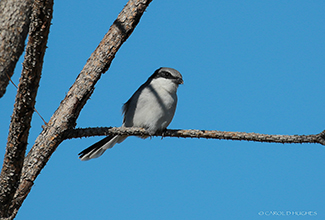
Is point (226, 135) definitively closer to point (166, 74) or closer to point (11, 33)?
point (11, 33)

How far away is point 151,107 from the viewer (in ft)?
17.5

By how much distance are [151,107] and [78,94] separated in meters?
2.08

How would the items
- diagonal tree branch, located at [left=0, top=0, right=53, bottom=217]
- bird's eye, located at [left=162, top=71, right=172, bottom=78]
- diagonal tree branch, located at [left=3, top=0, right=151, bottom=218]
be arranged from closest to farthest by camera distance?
1. diagonal tree branch, located at [left=0, top=0, right=53, bottom=217]
2. diagonal tree branch, located at [left=3, top=0, right=151, bottom=218]
3. bird's eye, located at [left=162, top=71, right=172, bottom=78]

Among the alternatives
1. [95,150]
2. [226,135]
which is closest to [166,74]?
[95,150]

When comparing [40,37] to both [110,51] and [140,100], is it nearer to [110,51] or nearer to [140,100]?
[110,51]

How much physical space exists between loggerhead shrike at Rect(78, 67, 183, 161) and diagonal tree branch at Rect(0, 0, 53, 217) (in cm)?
221

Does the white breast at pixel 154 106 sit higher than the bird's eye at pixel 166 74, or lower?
lower

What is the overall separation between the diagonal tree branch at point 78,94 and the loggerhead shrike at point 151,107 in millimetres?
1725

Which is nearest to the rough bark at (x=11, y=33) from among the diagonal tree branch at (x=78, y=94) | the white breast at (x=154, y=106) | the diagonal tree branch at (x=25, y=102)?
the diagonal tree branch at (x=78, y=94)

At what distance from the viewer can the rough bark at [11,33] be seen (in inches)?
130

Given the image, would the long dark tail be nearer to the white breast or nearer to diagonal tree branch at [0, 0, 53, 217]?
the white breast

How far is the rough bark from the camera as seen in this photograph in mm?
3299

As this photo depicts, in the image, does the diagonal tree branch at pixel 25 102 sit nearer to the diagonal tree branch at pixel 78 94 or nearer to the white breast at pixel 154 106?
the diagonal tree branch at pixel 78 94

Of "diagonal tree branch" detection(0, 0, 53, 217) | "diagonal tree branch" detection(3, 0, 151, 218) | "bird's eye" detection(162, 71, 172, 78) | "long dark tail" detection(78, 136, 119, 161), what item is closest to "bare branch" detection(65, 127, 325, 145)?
"diagonal tree branch" detection(3, 0, 151, 218)
